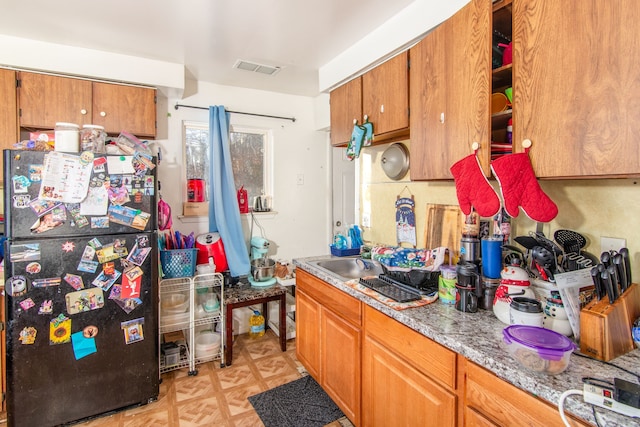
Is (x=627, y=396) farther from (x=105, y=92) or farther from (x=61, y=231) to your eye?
(x=105, y=92)

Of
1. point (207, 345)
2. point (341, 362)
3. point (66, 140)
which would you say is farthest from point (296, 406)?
point (66, 140)

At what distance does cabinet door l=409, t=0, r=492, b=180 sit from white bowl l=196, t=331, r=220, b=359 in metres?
2.07

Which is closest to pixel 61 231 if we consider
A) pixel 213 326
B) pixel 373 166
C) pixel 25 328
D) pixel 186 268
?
pixel 25 328

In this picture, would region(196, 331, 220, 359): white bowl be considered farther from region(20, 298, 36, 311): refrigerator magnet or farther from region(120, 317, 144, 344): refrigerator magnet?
region(20, 298, 36, 311): refrigerator magnet

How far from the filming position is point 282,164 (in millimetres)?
3416

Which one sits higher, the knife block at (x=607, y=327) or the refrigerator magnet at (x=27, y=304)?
the knife block at (x=607, y=327)

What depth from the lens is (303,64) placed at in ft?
8.80

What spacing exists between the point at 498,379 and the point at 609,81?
36.7 inches

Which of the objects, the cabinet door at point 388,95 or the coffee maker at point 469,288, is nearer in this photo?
the coffee maker at point 469,288

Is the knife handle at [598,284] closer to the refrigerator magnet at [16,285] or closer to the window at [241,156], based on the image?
the refrigerator magnet at [16,285]

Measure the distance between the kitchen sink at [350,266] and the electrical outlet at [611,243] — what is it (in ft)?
3.87

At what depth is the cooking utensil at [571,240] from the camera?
1.27 meters

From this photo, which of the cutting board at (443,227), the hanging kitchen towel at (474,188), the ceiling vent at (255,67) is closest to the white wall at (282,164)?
the ceiling vent at (255,67)

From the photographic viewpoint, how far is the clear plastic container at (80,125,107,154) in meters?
1.96
